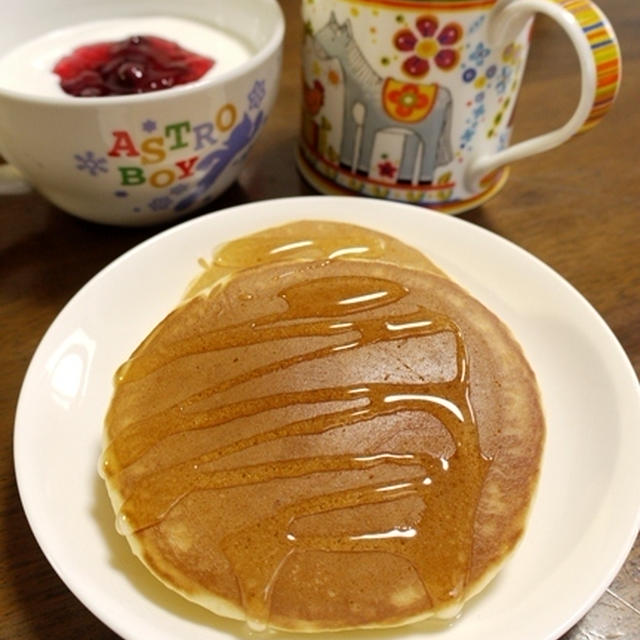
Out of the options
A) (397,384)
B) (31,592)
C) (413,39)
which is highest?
(413,39)

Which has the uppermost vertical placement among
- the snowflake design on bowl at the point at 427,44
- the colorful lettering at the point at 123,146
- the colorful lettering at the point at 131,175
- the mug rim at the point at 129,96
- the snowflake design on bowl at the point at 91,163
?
the snowflake design on bowl at the point at 427,44

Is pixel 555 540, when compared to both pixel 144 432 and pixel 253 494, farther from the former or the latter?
pixel 144 432

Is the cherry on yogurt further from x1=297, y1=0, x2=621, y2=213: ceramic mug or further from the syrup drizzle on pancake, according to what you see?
the syrup drizzle on pancake

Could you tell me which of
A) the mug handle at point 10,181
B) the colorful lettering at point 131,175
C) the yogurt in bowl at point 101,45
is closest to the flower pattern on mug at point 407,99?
the yogurt in bowl at point 101,45

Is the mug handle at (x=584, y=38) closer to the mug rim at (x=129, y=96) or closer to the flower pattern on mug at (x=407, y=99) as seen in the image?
the flower pattern on mug at (x=407, y=99)

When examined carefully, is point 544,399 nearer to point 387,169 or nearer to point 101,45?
point 387,169

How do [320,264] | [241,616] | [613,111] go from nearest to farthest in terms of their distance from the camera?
[241,616] → [320,264] → [613,111]

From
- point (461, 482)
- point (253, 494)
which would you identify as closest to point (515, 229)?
point (461, 482)
